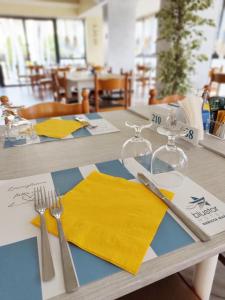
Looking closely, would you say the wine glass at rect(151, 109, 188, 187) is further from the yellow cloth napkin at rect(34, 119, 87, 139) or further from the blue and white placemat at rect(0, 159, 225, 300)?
the yellow cloth napkin at rect(34, 119, 87, 139)

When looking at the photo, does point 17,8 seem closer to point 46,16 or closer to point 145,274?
point 46,16

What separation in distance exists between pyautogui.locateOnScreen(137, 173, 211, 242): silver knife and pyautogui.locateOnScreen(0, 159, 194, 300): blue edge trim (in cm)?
2

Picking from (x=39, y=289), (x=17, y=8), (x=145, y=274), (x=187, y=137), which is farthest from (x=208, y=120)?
(x=17, y=8)

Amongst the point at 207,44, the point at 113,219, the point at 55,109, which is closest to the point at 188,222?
the point at 113,219

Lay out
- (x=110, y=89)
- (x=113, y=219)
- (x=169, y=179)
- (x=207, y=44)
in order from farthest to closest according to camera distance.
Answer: (x=207, y=44) < (x=110, y=89) < (x=169, y=179) < (x=113, y=219)

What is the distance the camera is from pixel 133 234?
1.57 ft

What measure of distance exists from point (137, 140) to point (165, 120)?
0.81ft

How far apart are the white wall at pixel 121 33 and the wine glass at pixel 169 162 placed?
19.2ft

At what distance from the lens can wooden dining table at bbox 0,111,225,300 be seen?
385 millimetres

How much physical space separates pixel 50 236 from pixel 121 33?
6349mm

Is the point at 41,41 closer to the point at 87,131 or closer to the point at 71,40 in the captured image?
the point at 71,40

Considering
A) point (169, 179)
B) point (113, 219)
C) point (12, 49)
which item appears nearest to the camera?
point (113, 219)

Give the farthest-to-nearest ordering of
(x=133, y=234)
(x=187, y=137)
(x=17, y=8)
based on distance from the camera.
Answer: (x=17, y=8) → (x=187, y=137) → (x=133, y=234)

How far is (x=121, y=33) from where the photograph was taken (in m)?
5.91
